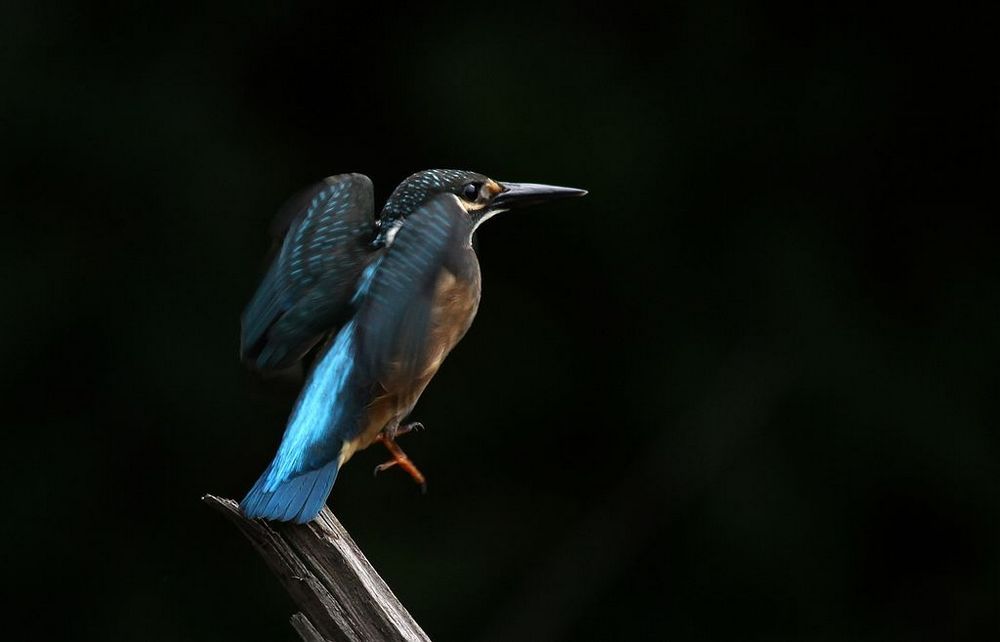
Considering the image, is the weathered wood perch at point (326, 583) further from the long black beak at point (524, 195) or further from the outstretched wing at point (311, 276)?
the long black beak at point (524, 195)

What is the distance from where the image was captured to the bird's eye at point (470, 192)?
7.55 feet

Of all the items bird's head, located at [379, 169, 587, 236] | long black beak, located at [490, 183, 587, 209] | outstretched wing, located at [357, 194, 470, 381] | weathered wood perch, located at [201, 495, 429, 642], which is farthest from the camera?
long black beak, located at [490, 183, 587, 209]

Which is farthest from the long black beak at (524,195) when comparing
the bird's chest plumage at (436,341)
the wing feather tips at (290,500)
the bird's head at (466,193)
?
the wing feather tips at (290,500)

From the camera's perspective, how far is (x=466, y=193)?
2305 mm

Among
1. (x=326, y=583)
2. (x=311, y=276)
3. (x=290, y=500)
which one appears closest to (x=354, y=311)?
(x=311, y=276)

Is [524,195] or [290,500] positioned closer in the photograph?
[290,500]

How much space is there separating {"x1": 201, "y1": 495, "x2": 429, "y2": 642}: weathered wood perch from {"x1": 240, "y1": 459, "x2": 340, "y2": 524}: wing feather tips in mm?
17

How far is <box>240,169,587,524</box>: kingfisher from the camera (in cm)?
187

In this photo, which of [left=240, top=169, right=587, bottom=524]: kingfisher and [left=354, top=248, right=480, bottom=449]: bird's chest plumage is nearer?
[left=240, top=169, right=587, bottom=524]: kingfisher

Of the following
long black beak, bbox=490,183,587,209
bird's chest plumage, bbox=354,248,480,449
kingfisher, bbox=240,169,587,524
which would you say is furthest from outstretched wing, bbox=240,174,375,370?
long black beak, bbox=490,183,587,209

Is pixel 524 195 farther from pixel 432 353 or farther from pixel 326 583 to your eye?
pixel 326 583

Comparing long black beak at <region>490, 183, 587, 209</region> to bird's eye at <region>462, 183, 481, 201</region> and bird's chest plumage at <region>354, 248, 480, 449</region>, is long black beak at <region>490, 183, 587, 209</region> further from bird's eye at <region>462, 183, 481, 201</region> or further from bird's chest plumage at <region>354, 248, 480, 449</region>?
bird's chest plumage at <region>354, 248, 480, 449</region>

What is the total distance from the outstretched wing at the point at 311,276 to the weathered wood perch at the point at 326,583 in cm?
32

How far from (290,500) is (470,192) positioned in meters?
0.71
